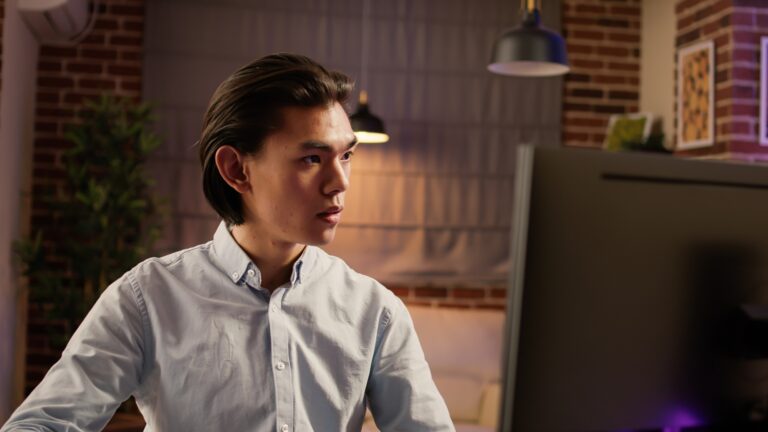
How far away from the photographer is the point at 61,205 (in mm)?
4129

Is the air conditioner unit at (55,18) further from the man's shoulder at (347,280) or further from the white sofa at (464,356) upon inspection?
the man's shoulder at (347,280)

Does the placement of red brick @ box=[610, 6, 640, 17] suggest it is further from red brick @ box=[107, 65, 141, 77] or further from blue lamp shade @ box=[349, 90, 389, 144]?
red brick @ box=[107, 65, 141, 77]

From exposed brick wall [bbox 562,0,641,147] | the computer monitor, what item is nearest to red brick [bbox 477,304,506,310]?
exposed brick wall [bbox 562,0,641,147]

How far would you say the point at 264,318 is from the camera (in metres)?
1.36

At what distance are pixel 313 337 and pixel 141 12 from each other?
3.70 m

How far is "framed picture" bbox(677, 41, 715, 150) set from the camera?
13.4ft

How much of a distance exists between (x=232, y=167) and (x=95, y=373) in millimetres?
412

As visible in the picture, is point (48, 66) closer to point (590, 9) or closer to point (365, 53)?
point (365, 53)

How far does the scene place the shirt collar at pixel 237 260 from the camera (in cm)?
138

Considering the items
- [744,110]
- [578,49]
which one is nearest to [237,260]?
[744,110]

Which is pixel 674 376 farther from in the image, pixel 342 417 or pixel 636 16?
pixel 636 16

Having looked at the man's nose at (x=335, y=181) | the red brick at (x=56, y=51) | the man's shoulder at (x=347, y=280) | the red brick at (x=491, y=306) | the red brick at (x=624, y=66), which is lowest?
the red brick at (x=491, y=306)

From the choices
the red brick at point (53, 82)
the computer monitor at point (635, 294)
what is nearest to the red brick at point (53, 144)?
the red brick at point (53, 82)

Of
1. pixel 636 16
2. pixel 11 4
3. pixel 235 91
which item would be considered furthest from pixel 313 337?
pixel 636 16
